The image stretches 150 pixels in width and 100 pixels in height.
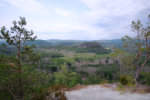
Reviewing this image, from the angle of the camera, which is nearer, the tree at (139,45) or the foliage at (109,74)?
the tree at (139,45)

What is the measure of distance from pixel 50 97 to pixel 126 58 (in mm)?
8542

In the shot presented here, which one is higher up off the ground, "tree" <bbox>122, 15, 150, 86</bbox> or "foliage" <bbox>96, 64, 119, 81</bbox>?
"tree" <bbox>122, 15, 150, 86</bbox>

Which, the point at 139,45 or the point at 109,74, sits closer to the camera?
the point at 139,45

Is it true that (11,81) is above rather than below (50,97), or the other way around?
above

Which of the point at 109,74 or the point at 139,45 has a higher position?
the point at 139,45

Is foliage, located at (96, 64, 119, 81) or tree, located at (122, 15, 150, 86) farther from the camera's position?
foliage, located at (96, 64, 119, 81)

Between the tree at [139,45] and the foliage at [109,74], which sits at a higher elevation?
the tree at [139,45]

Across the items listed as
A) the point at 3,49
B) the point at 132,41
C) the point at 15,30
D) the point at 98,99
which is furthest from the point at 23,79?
the point at 132,41

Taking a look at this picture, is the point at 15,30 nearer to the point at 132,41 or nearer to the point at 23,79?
the point at 23,79

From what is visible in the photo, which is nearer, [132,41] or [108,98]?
[108,98]

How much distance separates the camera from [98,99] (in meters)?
10.3

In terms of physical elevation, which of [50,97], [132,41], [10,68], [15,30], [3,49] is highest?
[15,30]

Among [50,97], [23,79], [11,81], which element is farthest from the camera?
[50,97]

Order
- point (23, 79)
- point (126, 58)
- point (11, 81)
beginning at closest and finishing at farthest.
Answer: point (11, 81), point (23, 79), point (126, 58)
